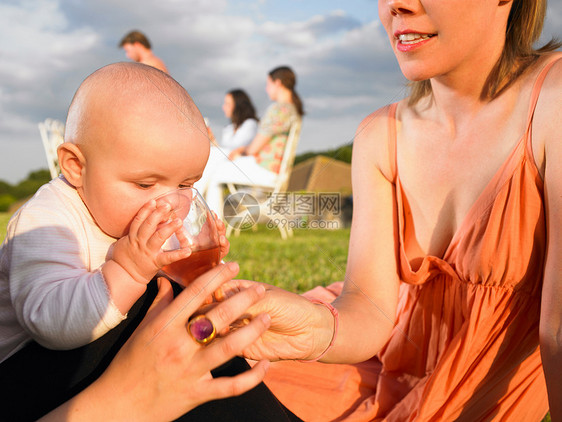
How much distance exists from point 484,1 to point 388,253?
770mm

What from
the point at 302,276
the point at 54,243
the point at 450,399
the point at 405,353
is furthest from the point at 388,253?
the point at 302,276

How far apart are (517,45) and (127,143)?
1097 mm

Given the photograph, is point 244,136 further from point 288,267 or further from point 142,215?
point 288,267

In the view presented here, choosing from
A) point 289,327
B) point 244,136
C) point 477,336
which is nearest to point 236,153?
point 244,136

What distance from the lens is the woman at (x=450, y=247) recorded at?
1280mm

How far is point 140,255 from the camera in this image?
39.7 inches

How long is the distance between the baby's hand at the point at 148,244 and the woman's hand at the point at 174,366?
0.27 feet

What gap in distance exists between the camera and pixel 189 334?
3.11 feet

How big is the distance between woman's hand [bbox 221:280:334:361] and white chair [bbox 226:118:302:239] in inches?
6.8

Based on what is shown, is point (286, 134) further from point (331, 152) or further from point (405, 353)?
point (405, 353)

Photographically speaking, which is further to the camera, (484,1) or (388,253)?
(388,253)

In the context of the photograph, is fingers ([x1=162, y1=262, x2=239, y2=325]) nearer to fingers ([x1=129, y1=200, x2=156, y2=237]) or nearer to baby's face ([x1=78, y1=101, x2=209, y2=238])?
fingers ([x1=129, y1=200, x2=156, y2=237])

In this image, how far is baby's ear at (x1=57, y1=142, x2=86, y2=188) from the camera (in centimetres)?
120

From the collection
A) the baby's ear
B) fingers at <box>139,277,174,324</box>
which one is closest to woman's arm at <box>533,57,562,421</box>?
fingers at <box>139,277,174,324</box>
